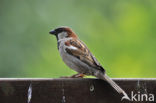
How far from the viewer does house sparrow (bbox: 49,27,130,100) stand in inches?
193

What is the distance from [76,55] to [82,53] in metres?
0.10

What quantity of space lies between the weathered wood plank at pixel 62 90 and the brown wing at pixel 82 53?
3.55ft

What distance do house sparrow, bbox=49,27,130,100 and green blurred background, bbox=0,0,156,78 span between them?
3211mm

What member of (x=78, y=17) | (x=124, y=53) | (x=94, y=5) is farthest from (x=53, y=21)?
(x=124, y=53)

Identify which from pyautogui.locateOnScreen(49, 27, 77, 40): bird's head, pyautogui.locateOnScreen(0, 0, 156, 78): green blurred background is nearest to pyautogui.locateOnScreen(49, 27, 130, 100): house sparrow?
pyautogui.locateOnScreen(49, 27, 77, 40): bird's head

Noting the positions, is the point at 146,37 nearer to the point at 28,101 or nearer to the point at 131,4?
the point at 131,4

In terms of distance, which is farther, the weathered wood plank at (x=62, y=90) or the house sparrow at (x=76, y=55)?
the house sparrow at (x=76, y=55)

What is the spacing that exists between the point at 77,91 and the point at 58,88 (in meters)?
0.13

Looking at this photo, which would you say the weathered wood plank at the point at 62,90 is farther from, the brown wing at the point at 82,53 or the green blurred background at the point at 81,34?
the green blurred background at the point at 81,34

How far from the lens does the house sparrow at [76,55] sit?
4898 mm

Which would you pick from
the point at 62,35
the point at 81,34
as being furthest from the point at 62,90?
the point at 81,34

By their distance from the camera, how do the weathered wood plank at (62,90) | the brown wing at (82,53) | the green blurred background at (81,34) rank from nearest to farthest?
1. the weathered wood plank at (62,90)
2. the brown wing at (82,53)
3. the green blurred background at (81,34)

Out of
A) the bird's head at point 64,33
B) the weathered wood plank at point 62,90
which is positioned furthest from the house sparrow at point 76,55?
the weathered wood plank at point 62,90

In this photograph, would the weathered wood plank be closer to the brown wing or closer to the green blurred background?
the brown wing
